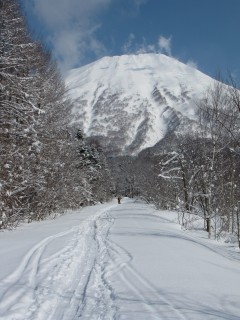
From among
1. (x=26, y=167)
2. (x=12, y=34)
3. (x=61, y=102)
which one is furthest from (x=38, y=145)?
(x=61, y=102)

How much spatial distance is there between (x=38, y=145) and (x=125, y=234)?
8.71m

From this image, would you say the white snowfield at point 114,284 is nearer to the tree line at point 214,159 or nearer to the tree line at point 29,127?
the tree line at point 214,159

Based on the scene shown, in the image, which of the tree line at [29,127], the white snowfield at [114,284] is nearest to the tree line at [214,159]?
the white snowfield at [114,284]

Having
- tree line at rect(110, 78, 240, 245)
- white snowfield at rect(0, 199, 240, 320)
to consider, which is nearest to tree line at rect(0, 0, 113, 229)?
white snowfield at rect(0, 199, 240, 320)

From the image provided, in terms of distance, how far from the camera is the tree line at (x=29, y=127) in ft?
63.0

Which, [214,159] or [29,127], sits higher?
[29,127]

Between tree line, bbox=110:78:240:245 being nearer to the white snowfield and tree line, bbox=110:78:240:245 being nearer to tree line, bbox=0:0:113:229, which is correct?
the white snowfield

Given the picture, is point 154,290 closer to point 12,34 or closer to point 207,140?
point 12,34

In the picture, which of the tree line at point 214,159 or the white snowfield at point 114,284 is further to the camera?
the tree line at point 214,159

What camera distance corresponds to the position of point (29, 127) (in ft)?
69.1

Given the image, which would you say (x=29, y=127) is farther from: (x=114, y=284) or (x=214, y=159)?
(x=114, y=284)

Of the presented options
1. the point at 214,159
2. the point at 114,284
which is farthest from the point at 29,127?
the point at 114,284

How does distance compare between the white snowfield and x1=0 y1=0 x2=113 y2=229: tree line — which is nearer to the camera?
the white snowfield

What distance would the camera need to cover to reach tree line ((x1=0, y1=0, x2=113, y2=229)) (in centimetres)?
1920
